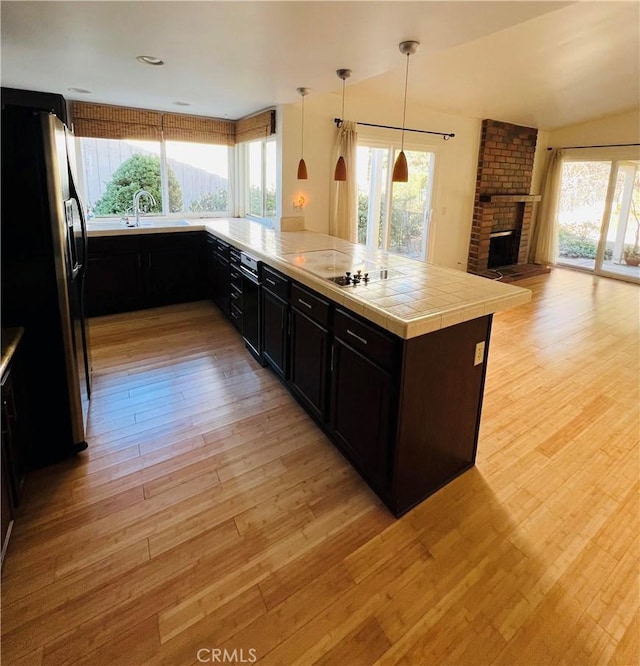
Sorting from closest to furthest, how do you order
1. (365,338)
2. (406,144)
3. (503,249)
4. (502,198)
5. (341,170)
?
(365,338) → (341,170) → (406,144) → (502,198) → (503,249)

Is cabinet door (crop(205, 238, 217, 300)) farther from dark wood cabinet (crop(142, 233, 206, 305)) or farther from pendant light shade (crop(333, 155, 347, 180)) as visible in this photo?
pendant light shade (crop(333, 155, 347, 180))

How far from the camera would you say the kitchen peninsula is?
179 cm

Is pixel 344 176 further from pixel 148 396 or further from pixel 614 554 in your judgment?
pixel 614 554

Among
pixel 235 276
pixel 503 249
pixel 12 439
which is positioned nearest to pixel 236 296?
pixel 235 276

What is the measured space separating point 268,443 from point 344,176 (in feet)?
7.08

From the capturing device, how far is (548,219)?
762 cm

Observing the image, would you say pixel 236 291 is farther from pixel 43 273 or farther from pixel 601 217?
pixel 601 217

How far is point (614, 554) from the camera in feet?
5.81

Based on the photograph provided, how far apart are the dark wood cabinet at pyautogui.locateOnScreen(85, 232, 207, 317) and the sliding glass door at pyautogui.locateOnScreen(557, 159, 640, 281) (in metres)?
6.65

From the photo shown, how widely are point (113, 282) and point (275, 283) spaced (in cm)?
237

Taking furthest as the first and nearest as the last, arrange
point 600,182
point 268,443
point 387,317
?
1. point 600,182
2. point 268,443
3. point 387,317

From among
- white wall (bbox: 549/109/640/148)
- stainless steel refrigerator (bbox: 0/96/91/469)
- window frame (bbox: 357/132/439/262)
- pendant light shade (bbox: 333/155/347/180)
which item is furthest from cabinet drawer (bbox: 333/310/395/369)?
white wall (bbox: 549/109/640/148)

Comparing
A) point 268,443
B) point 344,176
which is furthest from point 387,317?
point 344,176

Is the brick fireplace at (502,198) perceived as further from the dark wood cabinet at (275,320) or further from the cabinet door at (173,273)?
the dark wood cabinet at (275,320)
